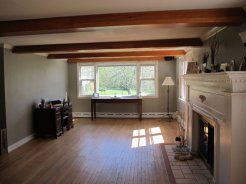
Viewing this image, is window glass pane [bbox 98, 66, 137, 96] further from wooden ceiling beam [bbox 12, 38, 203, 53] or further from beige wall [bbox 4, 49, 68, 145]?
wooden ceiling beam [bbox 12, 38, 203, 53]

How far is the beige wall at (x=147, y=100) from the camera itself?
26.3 ft

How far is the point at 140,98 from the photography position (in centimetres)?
775

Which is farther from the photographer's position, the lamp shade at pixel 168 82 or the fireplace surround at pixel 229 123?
the lamp shade at pixel 168 82

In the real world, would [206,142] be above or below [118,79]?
below

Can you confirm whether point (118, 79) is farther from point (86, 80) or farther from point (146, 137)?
point (146, 137)

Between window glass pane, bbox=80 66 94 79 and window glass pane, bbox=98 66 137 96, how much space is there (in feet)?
1.02

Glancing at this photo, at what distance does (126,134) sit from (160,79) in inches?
117

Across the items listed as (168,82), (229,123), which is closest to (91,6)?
(229,123)

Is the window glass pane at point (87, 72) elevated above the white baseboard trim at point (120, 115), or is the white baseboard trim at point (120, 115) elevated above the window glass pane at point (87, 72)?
the window glass pane at point (87, 72)

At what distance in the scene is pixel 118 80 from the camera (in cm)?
833

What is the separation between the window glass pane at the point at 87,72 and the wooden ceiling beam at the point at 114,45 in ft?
12.1

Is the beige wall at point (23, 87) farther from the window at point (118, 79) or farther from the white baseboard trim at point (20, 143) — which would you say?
the window at point (118, 79)

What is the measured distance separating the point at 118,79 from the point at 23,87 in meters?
3.77

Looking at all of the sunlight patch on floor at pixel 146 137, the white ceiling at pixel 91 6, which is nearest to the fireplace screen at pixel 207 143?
the sunlight patch on floor at pixel 146 137
